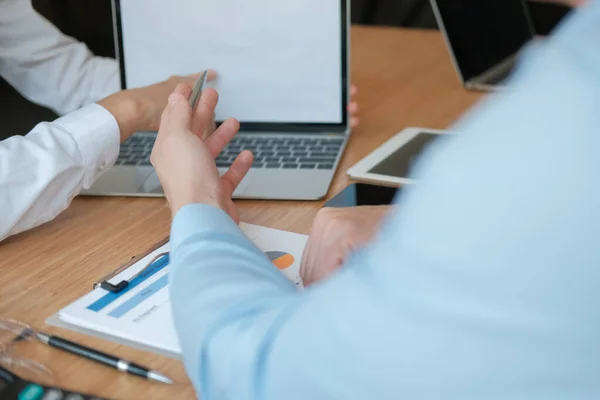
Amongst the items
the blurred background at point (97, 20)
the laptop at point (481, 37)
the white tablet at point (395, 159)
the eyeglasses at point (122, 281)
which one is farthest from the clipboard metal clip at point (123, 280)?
the laptop at point (481, 37)

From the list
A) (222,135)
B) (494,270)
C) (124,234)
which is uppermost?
(494,270)

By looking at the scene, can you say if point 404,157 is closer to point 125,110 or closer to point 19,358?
point 125,110

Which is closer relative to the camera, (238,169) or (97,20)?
(238,169)

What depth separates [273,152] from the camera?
1.15m

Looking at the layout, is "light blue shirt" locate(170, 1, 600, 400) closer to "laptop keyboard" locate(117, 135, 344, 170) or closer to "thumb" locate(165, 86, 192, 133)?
"thumb" locate(165, 86, 192, 133)

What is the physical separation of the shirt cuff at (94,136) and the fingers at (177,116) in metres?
0.17

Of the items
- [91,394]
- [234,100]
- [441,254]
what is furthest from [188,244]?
[234,100]

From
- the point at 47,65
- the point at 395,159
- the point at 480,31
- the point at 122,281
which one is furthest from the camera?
the point at 480,31

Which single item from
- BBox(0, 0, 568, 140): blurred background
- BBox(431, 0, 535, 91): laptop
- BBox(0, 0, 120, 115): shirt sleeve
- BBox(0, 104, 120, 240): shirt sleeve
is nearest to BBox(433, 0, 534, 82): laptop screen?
BBox(431, 0, 535, 91): laptop

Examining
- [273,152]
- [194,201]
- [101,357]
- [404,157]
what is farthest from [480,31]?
[101,357]

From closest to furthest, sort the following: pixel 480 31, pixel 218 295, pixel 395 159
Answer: pixel 218 295 → pixel 395 159 → pixel 480 31

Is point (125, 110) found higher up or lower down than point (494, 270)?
lower down

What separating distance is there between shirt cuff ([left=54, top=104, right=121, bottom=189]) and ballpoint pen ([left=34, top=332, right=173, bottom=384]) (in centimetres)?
32

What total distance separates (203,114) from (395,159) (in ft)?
1.17
